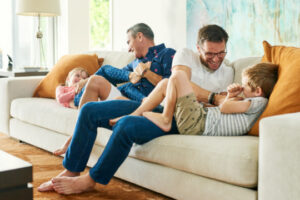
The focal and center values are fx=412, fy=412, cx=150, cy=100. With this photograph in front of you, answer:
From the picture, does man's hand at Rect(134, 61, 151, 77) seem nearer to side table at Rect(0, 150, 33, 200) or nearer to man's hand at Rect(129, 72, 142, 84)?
man's hand at Rect(129, 72, 142, 84)

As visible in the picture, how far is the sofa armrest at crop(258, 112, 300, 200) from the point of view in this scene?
60.1 inches

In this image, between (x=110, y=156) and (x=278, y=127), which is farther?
(x=110, y=156)

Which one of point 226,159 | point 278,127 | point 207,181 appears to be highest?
point 278,127

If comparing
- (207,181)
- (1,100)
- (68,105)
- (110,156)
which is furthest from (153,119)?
(1,100)

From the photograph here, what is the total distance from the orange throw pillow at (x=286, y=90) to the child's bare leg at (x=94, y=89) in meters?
1.13

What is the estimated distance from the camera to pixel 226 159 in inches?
69.8

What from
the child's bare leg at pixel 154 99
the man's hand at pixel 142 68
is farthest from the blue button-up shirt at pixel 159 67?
the child's bare leg at pixel 154 99

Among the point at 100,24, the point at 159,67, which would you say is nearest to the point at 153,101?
the point at 159,67

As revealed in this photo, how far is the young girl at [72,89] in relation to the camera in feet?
10.2

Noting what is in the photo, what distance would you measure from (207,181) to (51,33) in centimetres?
465

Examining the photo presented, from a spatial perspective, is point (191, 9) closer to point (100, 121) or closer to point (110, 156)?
point (100, 121)

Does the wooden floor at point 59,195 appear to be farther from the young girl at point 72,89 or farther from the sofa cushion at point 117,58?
the sofa cushion at point 117,58

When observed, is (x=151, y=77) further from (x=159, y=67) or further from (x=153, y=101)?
Answer: (x=153, y=101)

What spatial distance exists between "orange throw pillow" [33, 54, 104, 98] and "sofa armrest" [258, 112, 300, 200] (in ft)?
7.28
